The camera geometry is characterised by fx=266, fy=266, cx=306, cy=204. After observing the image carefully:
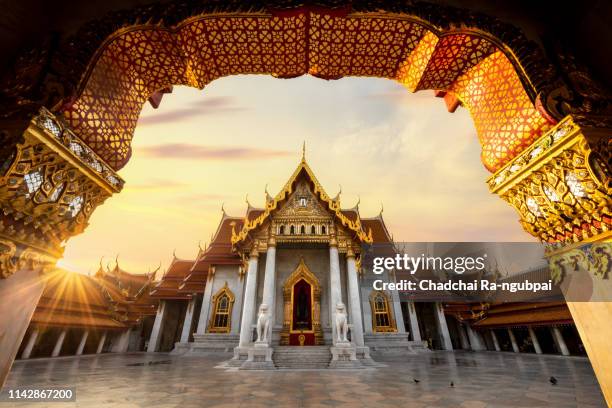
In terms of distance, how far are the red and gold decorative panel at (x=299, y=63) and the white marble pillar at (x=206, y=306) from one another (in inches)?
585

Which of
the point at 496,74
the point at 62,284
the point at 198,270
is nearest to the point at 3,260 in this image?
the point at 496,74

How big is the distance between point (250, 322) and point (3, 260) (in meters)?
10.1

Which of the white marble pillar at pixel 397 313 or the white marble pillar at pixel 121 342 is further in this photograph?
the white marble pillar at pixel 121 342

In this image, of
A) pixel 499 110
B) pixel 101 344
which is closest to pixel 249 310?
pixel 499 110

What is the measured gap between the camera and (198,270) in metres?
17.3

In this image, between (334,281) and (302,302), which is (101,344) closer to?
(302,302)

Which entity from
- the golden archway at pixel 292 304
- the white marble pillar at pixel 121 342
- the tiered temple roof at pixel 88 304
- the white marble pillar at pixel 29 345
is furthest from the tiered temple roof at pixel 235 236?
the white marble pillar at pixel 29 345

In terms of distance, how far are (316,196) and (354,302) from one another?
18.2ft

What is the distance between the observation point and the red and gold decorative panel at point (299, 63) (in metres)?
2.45

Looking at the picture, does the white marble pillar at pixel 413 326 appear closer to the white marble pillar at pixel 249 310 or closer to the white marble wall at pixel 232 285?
the white marble wall at pixel 232 285

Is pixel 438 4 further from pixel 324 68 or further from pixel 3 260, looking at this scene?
pixel 3 260

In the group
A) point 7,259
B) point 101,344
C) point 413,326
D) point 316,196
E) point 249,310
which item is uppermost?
point 316,196

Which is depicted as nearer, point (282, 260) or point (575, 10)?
point (575, 10)

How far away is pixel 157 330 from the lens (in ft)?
60.0
